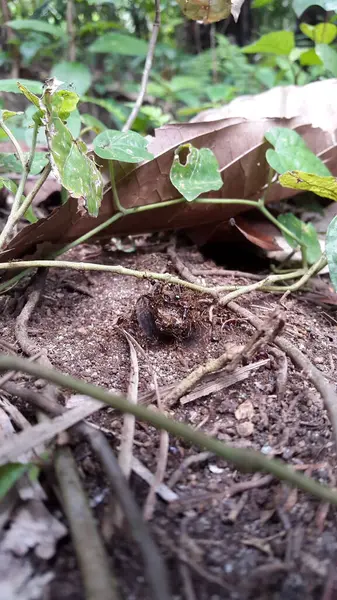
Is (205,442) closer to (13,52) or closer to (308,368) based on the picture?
(308,368)

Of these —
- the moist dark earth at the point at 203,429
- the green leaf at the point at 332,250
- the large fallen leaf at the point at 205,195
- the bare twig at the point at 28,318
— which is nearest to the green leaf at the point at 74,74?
the large fallen leaf at the point at 205,195

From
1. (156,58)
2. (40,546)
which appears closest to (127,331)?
(40,546)

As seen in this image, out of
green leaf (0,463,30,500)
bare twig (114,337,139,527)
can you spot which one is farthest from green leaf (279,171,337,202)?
green leaf (0,463,30,500)

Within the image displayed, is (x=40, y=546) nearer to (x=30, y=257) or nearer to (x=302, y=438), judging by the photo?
(x=302, y=438)

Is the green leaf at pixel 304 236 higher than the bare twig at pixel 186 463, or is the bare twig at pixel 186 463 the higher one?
the green leaf at pixel 304 236

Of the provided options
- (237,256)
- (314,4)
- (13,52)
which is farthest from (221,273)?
(13,52)

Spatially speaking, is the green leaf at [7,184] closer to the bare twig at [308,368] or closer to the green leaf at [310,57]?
the bare twig at [308,368]
